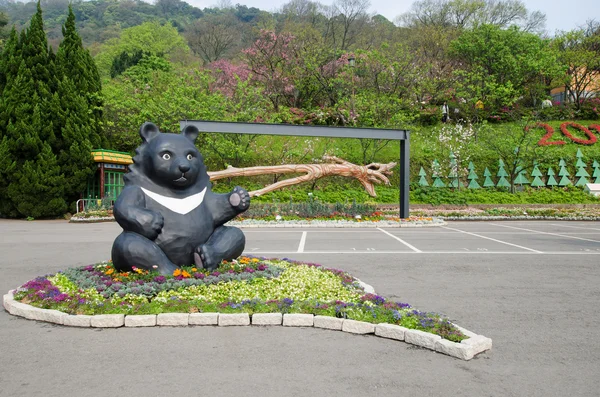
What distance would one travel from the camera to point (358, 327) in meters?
4.68

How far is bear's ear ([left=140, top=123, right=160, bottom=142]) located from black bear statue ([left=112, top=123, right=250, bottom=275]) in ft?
0.04

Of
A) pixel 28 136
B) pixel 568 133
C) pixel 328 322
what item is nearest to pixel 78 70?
pixel 28 136

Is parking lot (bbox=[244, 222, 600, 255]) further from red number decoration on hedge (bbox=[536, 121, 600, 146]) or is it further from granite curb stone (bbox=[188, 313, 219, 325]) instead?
red number decoration on hedge (bbox=[536, 121, 600, 146])

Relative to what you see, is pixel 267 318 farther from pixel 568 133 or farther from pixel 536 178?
pixel 568 133

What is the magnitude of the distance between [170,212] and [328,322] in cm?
276

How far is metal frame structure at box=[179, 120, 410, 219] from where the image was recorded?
642 inches

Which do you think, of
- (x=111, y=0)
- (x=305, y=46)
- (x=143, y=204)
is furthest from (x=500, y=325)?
(x=111, y=0)

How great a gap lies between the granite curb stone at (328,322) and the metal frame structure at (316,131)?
11.9 metres

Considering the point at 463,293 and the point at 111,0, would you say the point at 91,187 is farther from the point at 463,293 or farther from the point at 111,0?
the point at 111,0

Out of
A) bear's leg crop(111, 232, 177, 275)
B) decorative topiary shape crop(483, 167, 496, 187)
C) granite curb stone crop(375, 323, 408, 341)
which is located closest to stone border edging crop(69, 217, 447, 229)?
bear's leg crop(111, 232, 177, 275)

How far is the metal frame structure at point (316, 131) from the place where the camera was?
642 inches

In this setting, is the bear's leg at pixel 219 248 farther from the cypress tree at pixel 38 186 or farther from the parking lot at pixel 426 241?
the cypress tree at pixel 38 186

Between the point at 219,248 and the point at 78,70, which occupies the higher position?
the point at 78,70

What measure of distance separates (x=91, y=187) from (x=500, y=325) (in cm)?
2232
